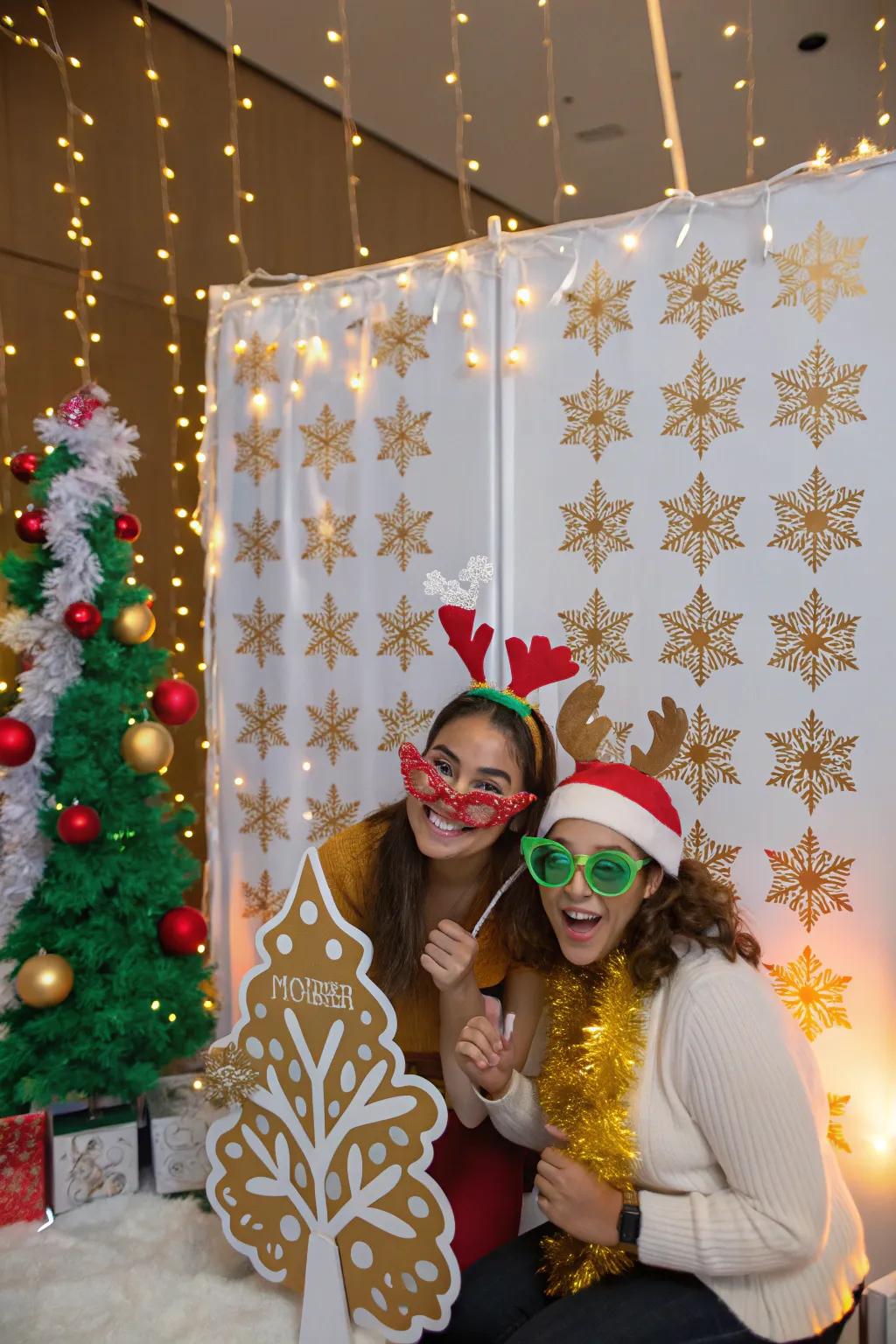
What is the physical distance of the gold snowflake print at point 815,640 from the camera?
2041mm

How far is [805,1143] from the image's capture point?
1.42 meters

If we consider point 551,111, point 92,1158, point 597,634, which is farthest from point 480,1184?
point 551,111

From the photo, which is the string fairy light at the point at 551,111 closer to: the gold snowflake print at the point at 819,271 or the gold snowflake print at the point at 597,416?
the gold snowflake print at the point at 597,416

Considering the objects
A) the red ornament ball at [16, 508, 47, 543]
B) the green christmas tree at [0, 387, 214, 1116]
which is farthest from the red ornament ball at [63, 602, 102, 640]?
the red ornament ball at [16, 508, 47, 543]

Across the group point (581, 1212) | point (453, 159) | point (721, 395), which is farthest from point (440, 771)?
point (453, 159)

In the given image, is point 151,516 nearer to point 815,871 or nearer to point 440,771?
point 440,771

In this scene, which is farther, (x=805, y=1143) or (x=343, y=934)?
(x=343, y=934)

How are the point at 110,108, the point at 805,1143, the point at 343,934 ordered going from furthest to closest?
the point at 110,108 → the point at 343,934 → the point at 805,1143

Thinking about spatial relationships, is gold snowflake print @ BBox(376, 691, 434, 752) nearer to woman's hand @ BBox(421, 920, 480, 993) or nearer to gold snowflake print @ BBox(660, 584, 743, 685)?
gold snowflake print @ BBox(660, 584, 743, 685)

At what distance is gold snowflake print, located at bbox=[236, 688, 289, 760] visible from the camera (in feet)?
9.32

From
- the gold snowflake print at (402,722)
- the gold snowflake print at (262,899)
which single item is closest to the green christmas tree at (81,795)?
the gold snowflake print at (262,899)

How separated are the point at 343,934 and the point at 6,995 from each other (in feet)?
3.54

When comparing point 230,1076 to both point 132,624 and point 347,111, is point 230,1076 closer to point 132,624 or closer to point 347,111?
point 132,624

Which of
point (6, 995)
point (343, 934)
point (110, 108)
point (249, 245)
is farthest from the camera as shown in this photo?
point (249, 245)
